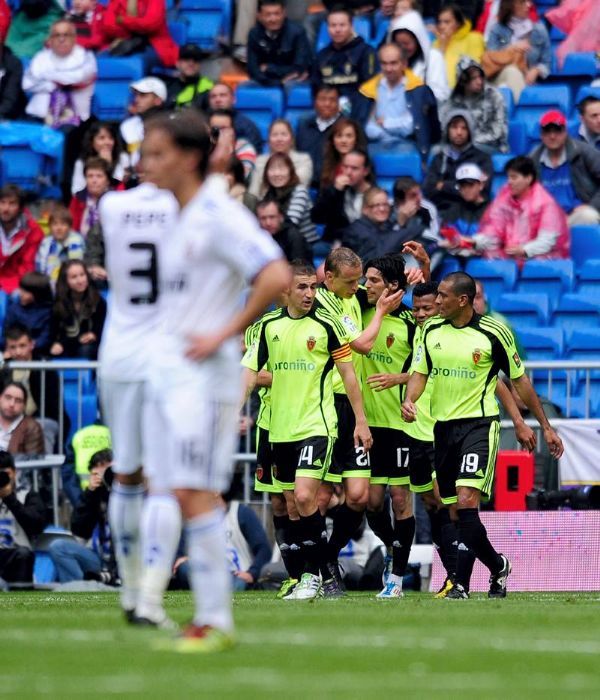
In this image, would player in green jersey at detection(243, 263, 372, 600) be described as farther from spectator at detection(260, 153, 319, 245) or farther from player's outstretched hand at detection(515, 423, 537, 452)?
spectator at detection(260, 153, 319, 245)

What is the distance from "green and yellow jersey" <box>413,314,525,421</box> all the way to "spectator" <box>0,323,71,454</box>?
5261 mm

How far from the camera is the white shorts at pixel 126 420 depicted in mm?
8359

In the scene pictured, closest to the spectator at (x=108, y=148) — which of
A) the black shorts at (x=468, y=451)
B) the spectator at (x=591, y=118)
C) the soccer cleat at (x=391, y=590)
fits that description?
the spectator at (x=591, y=118)

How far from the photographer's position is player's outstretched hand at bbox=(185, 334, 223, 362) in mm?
7457

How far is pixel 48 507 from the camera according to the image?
56.5ft

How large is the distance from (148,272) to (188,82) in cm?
1416

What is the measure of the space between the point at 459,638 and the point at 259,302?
186 cm

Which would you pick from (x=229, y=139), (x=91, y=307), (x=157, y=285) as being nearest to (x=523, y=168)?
(x=229, y=139)

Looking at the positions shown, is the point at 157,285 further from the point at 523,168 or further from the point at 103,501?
the point at 523,168

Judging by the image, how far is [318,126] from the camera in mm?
20906

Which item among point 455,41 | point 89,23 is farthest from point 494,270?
point 89,23

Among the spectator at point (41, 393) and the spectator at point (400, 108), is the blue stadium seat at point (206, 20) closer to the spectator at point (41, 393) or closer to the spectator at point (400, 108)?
the spectator at point (400, 108)

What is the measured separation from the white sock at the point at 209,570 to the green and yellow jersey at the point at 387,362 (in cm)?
713

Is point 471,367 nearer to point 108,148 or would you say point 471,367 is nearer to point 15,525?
point 15,525
